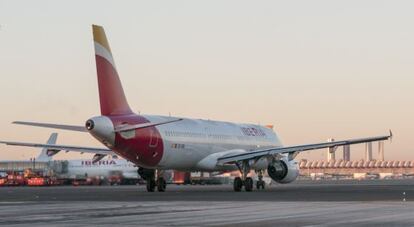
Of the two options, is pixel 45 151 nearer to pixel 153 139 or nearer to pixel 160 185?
pixel 160 185

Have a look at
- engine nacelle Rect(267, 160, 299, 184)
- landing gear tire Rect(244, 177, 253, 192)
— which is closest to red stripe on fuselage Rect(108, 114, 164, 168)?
landing gear tire Rect(244, 177, 253, 192)

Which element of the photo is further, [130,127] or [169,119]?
[169,119]

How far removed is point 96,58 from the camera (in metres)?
43.4

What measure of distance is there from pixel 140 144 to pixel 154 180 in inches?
203

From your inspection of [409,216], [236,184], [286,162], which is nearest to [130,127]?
[236,184]

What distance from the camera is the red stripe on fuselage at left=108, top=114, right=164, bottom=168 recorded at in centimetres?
4325

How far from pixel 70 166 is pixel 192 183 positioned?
102 ft

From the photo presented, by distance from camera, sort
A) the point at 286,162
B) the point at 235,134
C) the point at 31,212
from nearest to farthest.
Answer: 1. the point at 31,212
2. the point at 286,162
3. the point at 235,134

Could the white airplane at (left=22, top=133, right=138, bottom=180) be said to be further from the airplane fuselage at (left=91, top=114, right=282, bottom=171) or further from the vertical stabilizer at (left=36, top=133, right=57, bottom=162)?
the airplane fuselage at (left=91, top=114, right=282, bottom=171)

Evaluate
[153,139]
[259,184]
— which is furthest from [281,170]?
[153,139]

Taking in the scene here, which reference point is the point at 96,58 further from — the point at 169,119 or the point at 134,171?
the point at 134,171

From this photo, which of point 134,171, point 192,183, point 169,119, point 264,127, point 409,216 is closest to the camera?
point 409,216

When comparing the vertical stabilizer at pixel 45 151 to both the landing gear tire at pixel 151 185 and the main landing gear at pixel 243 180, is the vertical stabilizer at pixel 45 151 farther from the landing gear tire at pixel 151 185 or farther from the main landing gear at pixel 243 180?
the main landing gear at pixel 243 180

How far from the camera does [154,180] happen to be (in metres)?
48.7
